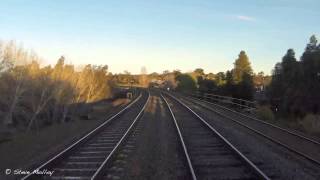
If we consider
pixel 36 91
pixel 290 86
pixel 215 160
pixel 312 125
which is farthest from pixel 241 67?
pixel 215 160

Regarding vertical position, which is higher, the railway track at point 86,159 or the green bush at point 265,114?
the green bush at point 265,114

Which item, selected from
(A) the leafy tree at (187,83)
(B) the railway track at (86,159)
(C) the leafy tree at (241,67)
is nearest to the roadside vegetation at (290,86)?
(C) the leafy tree at (241,67)

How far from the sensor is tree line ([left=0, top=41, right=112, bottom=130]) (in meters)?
41.0

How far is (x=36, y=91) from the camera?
4712cm

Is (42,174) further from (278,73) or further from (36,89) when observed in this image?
(278,73)

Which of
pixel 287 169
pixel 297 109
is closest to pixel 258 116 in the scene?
pixel 287 169

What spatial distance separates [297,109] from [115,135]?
42386mm

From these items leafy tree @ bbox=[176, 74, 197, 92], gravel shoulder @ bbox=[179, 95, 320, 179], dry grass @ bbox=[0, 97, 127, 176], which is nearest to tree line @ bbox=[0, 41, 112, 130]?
dry grass @ bbox=[0, 97, 127, 176]

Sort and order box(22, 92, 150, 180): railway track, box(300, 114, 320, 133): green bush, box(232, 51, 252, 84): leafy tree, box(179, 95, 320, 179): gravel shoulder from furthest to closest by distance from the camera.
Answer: box(232, 51, 252, 84): leafy tree < box(300, 114, 320, 133): green bush < box(22, 92, 150, 180): railway track < box(179, 95, 320, 179): gravel shoulder

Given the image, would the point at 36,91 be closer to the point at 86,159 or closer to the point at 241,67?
the point at 86,159

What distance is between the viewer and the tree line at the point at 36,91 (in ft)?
134

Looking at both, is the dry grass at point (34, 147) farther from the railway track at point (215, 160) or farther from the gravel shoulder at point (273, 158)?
the gravel shoulder at point (273, 158)

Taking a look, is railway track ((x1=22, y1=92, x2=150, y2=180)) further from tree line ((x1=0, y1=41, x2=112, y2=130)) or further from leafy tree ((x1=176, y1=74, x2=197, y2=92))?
leafy tree ((x1=176, y1=74, x2=197, y2=92))

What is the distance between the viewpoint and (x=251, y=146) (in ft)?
58.6
